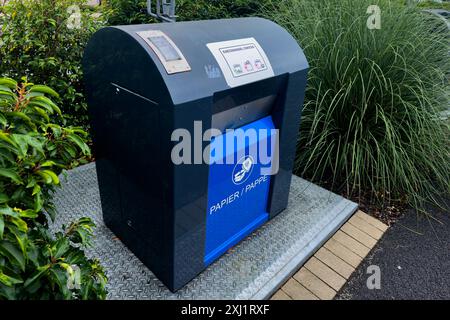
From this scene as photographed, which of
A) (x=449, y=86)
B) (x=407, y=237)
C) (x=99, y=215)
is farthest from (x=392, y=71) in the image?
(x=99, y=215)

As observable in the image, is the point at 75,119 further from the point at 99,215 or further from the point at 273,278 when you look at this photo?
the point at 273,278

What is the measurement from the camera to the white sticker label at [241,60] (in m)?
1.58

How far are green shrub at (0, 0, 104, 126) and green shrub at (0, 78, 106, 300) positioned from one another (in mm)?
1449

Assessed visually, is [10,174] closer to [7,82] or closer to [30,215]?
[30,215]

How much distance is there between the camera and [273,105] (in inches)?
80.0

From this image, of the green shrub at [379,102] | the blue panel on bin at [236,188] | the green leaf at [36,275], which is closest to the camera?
the green leaf at [36,275]

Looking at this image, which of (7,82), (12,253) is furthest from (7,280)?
(7,82)

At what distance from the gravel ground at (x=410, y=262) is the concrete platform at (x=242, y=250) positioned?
0.32 m

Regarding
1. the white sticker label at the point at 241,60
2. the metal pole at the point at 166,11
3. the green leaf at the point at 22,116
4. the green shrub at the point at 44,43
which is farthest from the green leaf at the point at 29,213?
the green shrub at the point at 44,43

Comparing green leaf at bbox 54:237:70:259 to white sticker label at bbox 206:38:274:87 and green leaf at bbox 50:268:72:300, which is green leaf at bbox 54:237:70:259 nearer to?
green leaf at bbox 50:268:72:300

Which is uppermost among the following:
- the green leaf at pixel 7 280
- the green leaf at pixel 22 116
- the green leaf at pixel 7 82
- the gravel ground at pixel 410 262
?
the green leaf at pixel 7 82

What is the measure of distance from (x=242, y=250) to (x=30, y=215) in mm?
1451

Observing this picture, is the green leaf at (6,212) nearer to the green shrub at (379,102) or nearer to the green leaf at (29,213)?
the green leaf at (29,213)

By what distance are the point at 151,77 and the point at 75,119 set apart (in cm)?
174
